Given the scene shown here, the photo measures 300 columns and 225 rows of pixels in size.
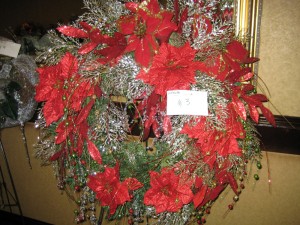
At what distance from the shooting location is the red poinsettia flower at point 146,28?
759mm

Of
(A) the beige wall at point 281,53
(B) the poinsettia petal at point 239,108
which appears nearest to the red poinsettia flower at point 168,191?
(B) the poinsettia petal at point 239,108

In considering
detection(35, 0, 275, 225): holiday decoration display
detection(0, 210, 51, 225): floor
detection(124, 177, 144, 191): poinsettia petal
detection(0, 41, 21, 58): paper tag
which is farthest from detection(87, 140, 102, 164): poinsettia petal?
detection(0, 210, 51, 225): floor

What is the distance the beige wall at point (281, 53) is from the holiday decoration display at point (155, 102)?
0.29m

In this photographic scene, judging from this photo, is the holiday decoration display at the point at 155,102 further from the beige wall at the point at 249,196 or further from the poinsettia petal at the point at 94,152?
the beige wall at the point at 249,196

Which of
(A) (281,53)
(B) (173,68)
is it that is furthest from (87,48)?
(A) (281,53)

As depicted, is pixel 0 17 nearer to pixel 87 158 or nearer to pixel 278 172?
pixel 87 158

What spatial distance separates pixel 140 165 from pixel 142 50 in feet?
1.35

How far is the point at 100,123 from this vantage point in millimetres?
847

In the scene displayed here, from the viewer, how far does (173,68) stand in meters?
0.73

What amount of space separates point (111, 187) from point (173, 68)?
46 cm

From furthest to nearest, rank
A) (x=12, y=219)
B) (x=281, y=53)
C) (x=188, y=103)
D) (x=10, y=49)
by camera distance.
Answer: (x=12, y=219)
(x=10, y=49)
(x=281, y=53)
(x=188, y=103)

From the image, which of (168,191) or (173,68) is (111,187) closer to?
(168,191)

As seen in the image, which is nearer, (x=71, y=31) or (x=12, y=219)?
(x=71, y=31)

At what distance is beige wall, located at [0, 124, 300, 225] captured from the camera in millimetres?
1158
